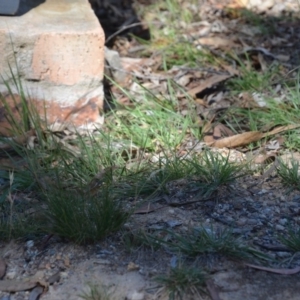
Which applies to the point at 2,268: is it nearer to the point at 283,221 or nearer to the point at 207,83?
the point at 283,221

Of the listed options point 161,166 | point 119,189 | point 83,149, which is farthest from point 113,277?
point 83,149

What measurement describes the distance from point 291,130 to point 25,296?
178 cm

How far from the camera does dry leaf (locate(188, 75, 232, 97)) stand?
4.55 metres

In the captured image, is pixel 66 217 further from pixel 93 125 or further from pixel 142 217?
pixel 93 125

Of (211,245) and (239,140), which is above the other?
(211,245)

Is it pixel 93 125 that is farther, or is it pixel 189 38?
pixel 189 38

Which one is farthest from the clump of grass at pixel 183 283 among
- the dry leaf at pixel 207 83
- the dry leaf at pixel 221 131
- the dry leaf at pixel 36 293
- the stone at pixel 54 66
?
the dry leaf at pixel 207 83

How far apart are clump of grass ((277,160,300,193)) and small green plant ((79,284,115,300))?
1.09 m

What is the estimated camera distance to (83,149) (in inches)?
151

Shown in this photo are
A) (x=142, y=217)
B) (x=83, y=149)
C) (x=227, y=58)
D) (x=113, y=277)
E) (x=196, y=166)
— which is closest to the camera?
(x=113, y=277)

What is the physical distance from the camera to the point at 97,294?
277 cm

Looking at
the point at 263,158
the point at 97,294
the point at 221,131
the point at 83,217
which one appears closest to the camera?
the point at 97,294

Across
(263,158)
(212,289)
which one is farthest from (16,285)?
(263,158)

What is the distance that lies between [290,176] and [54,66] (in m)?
1.39
